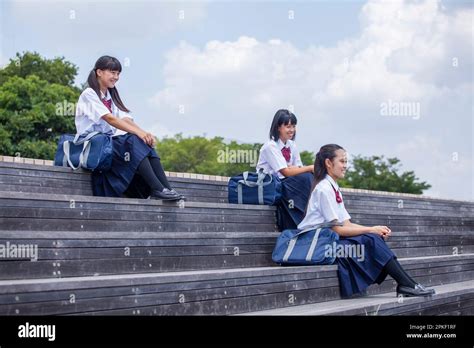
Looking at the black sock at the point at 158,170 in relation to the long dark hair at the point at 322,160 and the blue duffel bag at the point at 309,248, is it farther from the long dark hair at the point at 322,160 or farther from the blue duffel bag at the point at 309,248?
the long dark hair at the point at 322,160

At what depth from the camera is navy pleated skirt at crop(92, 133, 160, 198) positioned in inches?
225

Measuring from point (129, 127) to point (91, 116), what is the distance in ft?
1.16

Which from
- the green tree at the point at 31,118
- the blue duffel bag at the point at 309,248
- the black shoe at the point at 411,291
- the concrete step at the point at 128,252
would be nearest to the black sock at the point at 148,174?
the concrete step at the point at 128,252

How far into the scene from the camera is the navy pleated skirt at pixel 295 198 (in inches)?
259

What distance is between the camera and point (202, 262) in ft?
17.1

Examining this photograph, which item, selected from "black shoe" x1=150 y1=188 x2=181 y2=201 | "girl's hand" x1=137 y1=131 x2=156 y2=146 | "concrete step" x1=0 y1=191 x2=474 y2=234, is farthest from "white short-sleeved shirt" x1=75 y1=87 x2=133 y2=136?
"concrete step" x1=0 y1=191 x2=474 y2=234

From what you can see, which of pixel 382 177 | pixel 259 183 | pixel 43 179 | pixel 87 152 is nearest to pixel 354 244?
pixel 259 183

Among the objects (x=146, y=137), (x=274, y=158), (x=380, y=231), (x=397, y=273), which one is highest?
(x=146, y=137)

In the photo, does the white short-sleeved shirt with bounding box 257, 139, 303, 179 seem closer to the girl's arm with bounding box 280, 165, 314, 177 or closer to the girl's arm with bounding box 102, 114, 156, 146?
the girl's arm with bounding box 280, 165, 314, 177

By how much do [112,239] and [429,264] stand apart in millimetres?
3388

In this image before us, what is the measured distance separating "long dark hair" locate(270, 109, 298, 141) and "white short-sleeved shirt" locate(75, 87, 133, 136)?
1.41m

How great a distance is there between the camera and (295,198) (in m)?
6.57

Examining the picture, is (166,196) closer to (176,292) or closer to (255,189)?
(255,189)
